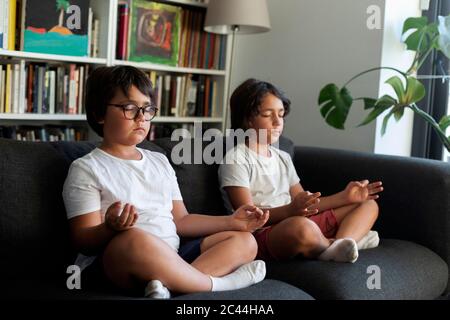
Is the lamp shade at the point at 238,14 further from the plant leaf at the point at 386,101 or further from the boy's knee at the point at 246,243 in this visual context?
the boy's knee at the point at 246,243

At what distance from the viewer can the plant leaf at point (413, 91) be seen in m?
2.80

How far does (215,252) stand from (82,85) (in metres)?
1.70

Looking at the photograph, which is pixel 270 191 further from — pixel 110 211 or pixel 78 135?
pixel 78 135

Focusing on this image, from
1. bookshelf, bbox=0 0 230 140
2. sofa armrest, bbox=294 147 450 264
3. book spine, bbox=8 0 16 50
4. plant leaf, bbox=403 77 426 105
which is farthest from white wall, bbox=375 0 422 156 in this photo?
book spine, bbox=8 0 16 50

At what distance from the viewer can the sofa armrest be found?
2238 mm

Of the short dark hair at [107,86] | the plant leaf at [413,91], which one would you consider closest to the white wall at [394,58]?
the plant leaf at [413,91]

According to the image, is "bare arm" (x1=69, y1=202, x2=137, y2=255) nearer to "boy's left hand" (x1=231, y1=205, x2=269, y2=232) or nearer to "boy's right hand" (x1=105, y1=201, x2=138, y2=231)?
"boy's right hand" (x1=105, y1=201, x2=138, y2=231)

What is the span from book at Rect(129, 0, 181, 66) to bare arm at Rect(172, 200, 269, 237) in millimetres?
1613

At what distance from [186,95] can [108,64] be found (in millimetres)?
577

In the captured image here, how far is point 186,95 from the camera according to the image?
11.9 ft

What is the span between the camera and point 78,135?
3227 millimetres

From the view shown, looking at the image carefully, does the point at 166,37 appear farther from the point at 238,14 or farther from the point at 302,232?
the point at 302,232
